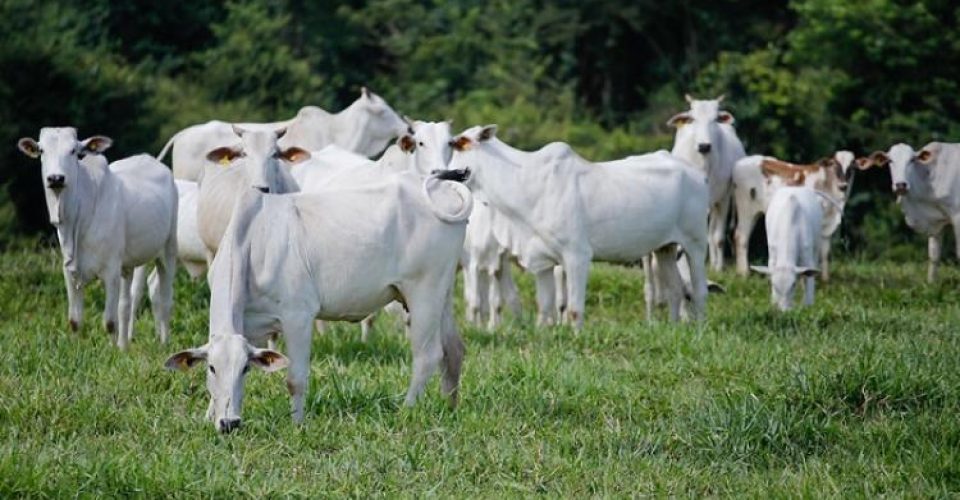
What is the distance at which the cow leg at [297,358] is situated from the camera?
962cm

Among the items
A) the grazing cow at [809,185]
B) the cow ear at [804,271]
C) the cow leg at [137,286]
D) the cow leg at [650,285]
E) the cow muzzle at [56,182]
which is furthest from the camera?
the grazing cow at [809,185]

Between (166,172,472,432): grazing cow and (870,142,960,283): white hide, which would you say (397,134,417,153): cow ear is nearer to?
(166,172,472,432): grazing cow

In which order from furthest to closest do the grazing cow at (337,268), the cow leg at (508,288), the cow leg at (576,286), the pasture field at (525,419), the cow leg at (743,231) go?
the cow leg at (743,231)
the cow leg at (508,288)
the cow leg at (576,286)
the grazing cow at (337,268)
the pasture field at (525,419)

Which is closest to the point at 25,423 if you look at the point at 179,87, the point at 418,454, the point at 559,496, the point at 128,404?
the point at 128,404

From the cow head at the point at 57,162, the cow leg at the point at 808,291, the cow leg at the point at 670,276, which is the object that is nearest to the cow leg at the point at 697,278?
the cow leg at the point at 670,276

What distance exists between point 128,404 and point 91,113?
14.8 m

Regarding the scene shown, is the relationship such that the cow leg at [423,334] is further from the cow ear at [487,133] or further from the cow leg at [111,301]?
the cow ear at [487,133]

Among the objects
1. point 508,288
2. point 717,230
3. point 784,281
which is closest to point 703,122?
point 717,230

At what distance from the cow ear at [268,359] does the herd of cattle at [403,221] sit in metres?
0.01

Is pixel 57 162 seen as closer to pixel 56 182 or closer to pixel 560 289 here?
pixel 56 182

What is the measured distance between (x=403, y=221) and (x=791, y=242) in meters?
6.94

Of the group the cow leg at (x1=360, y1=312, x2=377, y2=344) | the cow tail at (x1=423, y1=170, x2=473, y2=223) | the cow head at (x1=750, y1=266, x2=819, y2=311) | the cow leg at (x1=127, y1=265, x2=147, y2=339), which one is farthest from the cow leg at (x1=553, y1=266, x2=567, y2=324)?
the cow tail at (x1=423, y1=170, x2=473, y2=223)

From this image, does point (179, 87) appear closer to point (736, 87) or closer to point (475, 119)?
point (475, 119)

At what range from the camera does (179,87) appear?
29.5 metres
